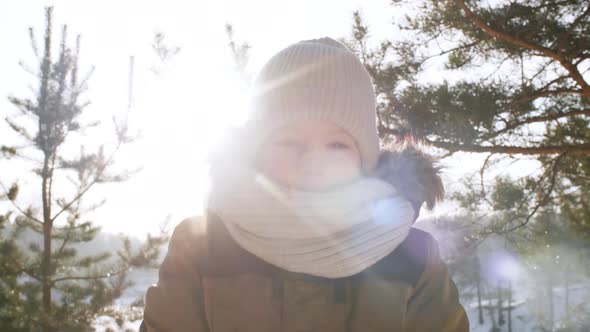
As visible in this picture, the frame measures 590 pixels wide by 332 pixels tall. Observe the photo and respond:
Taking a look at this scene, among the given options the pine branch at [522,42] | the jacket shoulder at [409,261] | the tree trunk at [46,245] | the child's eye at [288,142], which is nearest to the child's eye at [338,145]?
the child's eye at [288,142]

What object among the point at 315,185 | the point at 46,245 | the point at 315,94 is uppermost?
the point at 315,94

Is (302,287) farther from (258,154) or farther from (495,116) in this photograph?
(495,116)

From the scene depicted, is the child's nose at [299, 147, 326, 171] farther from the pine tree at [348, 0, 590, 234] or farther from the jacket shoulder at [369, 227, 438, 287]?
the pine tree at [348, 0, 590, 234]

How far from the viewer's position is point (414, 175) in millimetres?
1538

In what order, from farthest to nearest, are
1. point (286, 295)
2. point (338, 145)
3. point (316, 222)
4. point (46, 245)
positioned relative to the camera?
point (46, 245)
point (338, 145)
point (316, 222)
point (286, 295)

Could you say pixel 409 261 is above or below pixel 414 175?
below

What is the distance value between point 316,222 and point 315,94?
1.46 feet

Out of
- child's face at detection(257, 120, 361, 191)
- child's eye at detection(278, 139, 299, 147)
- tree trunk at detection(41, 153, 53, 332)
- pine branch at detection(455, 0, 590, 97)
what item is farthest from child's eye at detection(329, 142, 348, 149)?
tree trunk at detection(41, 153, 53, 332)

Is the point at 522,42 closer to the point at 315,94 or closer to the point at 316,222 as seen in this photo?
the point at 315,94

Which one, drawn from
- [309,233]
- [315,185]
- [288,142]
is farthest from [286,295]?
[288,142]

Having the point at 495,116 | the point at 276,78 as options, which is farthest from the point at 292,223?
the point at 495,116

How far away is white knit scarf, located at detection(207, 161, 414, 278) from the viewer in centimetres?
129

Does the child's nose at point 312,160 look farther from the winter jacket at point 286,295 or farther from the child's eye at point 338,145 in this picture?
the winter jacket at point 286,295

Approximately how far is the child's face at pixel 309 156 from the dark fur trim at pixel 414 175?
122 mm
